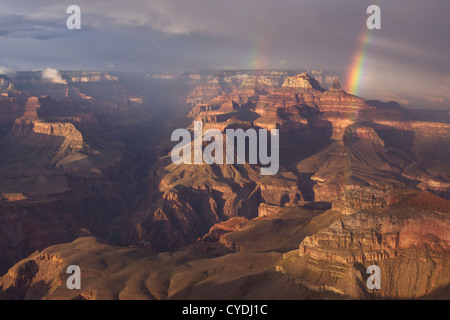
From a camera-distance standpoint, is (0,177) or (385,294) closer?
(385,294)

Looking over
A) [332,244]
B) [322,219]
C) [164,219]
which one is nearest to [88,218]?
[164,219]

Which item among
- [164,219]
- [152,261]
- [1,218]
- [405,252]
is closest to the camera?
[405,252]

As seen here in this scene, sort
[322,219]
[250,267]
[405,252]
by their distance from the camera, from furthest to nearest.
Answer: [322,219] → [250,267] → [405,252]

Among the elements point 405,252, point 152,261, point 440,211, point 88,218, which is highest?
point 440,211

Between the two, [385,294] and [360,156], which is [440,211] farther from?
[360,156]

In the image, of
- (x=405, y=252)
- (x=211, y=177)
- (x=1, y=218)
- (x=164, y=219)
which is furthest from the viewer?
(x=211, y=177)

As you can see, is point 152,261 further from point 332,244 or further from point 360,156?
point 360,156

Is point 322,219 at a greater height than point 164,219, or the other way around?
point 322,219

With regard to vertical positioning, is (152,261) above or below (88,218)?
above

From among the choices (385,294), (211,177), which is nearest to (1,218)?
(211,177)
